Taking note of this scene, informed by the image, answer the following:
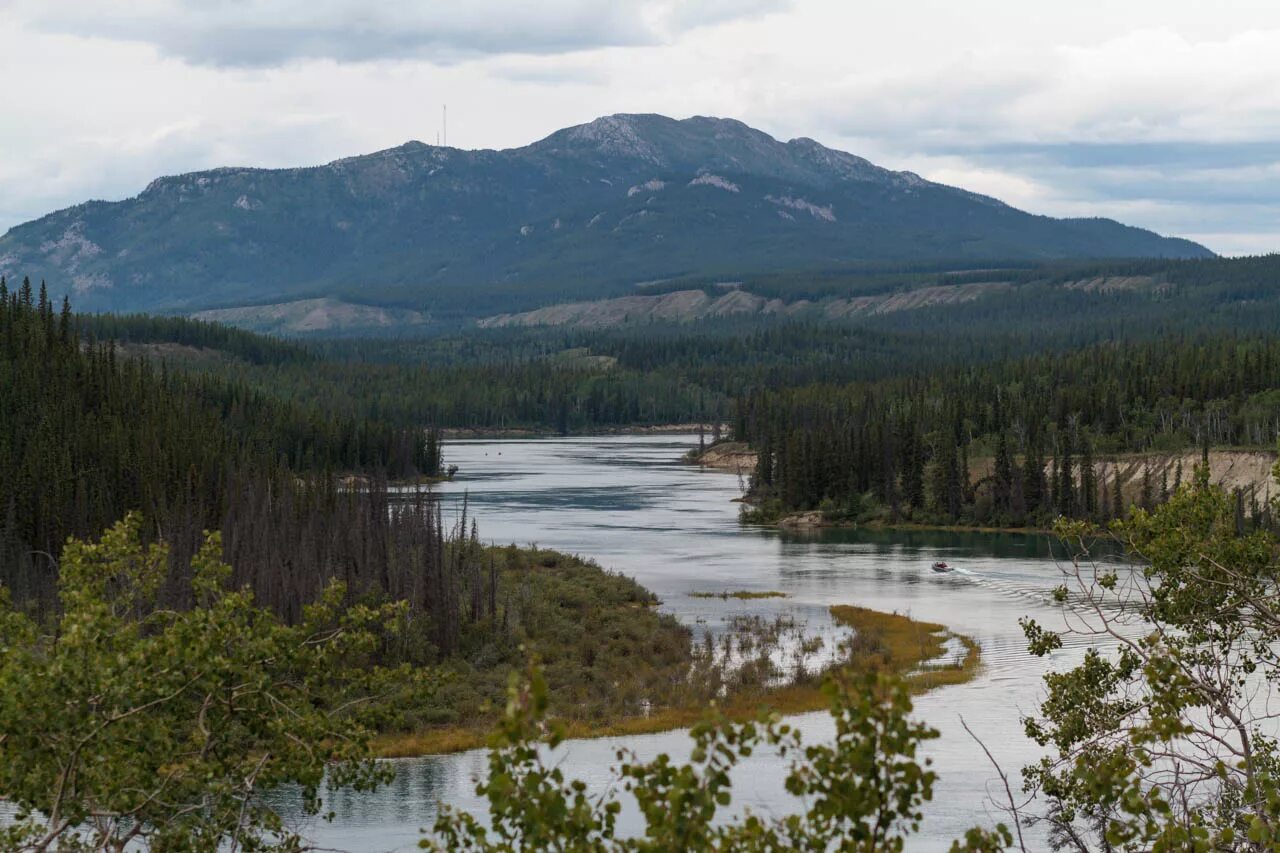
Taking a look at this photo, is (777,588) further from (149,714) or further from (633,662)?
(149,714)

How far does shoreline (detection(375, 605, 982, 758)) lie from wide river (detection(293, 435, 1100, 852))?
957 mm

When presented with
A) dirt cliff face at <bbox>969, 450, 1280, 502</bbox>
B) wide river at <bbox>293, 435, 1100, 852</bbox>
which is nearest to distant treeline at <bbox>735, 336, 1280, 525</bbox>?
dirt cliff face at <bbox>969, 450, 1280, 502</bbox>

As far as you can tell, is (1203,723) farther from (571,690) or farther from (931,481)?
(931,481)

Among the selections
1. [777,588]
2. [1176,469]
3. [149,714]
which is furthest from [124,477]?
[1176,469]

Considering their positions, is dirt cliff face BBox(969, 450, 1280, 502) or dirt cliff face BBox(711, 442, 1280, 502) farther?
dirt cliff face BBox(969, 450, 1280, 502)

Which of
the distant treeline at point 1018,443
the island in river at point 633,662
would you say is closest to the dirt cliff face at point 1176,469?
the distant treeline at point 1018,443

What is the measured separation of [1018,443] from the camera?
575ft

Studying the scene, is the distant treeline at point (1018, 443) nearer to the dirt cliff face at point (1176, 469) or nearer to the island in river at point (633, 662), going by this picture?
the dirt cliff face at point (1176, 469)

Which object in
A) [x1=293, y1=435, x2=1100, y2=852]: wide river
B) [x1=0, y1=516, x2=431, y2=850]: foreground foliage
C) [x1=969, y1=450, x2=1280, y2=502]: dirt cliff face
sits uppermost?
[x1=0, y1=516, x2=431, y2=850]: foreground foliage

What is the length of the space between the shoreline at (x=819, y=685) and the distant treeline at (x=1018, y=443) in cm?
6774

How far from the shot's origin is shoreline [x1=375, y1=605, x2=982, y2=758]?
60531 millimetres

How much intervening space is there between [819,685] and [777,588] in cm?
5922

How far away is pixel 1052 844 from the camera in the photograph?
46281 mm

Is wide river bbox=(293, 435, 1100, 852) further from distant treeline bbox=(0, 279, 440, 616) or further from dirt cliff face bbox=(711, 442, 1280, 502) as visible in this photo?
distant treeline bbox=(0, 279, 440, 616)
